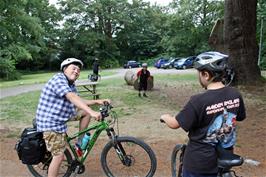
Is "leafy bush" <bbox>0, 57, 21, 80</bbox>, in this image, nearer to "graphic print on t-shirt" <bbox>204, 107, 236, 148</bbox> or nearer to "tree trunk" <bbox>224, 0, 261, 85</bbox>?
"tree trunk" <bbox>224, 0, 261, 85</bbox>

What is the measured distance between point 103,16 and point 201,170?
58618 mm

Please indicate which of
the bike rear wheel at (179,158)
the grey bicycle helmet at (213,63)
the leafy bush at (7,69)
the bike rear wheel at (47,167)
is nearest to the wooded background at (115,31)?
the leafy bush at (7,69)

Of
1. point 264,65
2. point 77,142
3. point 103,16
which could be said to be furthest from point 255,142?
point 103,16

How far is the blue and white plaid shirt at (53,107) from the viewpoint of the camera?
4.67 metres

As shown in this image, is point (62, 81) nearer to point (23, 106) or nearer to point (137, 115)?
point (137, 115)

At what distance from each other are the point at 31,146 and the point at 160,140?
350cm

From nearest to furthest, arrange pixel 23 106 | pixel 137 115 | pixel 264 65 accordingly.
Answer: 1. pixel 137 115
2. pixel 23 106
3. pixel 264 65

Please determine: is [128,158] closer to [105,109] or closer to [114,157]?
[114,157]

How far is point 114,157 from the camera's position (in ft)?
17.7

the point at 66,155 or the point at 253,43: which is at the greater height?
the point at 253,43

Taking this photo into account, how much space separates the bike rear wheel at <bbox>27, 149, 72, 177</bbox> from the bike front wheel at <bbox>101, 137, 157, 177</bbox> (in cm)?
46

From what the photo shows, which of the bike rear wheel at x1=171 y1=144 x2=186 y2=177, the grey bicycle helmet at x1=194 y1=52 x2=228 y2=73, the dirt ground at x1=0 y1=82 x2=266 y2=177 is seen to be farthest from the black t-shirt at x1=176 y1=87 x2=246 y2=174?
the dirt ground at x1=0 y1=82 x2=266 y2=177

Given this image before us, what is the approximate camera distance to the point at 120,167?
5.52 metres

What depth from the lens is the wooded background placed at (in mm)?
51156
